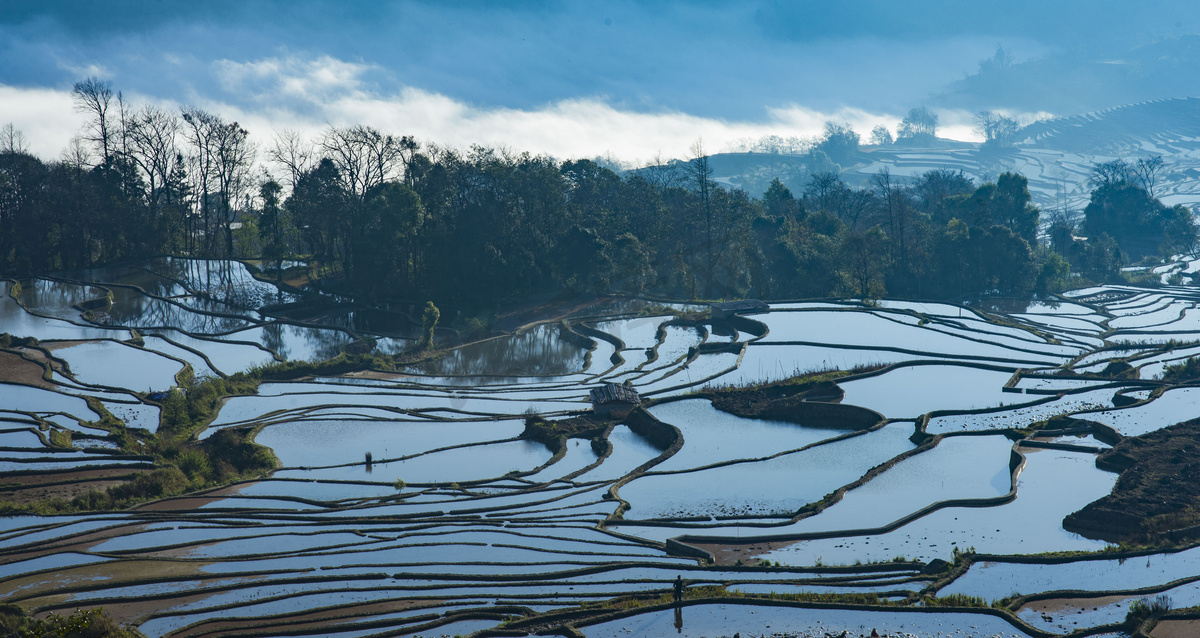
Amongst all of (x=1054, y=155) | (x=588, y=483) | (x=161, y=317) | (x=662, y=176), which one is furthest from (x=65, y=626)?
(x=1054, y=155)

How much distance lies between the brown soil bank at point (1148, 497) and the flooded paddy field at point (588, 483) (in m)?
0.62

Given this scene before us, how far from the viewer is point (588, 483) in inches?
797

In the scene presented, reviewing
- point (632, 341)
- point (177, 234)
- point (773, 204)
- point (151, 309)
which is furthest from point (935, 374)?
point (177, 234)

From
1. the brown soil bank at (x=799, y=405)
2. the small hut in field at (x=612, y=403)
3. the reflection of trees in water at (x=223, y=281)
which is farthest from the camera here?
the reflection of trees in water at (x=223, y=281)

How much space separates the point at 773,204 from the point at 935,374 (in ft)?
142

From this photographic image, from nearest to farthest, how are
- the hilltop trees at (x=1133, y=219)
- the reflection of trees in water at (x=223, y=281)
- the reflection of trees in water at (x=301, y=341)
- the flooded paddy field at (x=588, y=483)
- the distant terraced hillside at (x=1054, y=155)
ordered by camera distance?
the flooded paddy field at (x=588, y=483) → the reflection of trees in water at (x=301, y=341) → the reflection of trees in water at (x=223, y=281) → the hilltop trees at (x=1133, y=219) → the distant terraced hillside at (x=1054, y=155)

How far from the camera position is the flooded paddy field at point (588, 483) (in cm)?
1331

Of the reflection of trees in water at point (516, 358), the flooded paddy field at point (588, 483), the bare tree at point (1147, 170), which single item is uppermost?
the bare tree at point (1147, 170)

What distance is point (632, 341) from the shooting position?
126 ft

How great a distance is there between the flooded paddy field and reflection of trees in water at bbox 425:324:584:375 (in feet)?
0.73

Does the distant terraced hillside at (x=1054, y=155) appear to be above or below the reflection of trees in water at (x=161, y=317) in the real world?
above

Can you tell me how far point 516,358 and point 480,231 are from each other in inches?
580

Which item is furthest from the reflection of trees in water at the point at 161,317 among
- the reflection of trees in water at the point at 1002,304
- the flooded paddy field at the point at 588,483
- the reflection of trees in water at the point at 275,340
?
the reflection of trees in water at the point at 1002,304

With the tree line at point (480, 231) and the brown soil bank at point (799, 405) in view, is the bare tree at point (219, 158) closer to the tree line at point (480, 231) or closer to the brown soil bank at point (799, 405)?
the tree line at point (480, 231)
